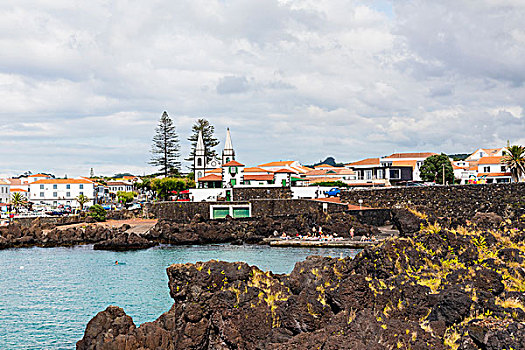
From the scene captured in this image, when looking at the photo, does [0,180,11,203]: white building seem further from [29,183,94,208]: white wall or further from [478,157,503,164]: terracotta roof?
[478,157,503,164]: terracotta roof

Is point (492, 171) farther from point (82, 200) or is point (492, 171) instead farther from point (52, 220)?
point (82, 200)

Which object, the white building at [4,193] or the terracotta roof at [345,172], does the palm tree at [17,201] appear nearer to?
the white building at [4,193]

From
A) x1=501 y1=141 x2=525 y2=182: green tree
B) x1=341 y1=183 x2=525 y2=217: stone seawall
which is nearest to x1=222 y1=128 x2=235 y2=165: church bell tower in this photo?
x1=341 y1=183 x2=525 y2=217: stone seawall

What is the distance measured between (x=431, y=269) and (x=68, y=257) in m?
34.4

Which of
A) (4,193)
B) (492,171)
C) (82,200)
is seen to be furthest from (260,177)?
(4,193)

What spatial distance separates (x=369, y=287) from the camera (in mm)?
12234

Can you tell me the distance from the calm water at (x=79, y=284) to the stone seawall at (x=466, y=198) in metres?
7.39

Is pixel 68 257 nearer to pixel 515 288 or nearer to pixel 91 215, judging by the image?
pixel 91 215

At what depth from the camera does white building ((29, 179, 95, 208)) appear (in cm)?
8631

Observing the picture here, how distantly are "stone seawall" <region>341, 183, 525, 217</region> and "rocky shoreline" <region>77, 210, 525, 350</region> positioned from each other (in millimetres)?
16705

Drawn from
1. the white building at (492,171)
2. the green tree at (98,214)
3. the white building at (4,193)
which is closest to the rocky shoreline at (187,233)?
the green tree at (98,214)

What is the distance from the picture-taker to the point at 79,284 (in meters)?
29.4

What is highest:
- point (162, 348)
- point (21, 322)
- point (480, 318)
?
point (480, 318)

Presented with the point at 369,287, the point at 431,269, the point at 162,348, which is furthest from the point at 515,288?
the point at 162,348
